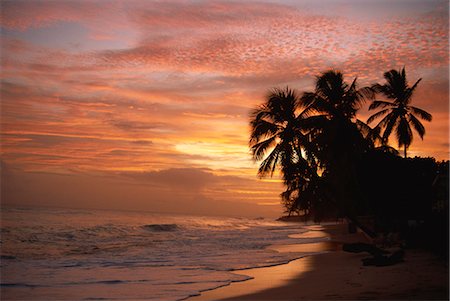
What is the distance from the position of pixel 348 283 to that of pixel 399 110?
2417 cm

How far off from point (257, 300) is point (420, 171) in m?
24.5

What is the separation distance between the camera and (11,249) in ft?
70.2

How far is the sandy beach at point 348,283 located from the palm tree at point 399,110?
730 inches

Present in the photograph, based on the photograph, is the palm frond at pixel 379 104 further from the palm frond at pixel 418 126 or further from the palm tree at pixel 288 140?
the palm tree at pixel 288 140

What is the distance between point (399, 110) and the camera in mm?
31312

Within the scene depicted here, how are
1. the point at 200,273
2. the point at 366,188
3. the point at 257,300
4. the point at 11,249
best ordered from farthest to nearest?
the point at 366,188, the point at 11,249, the point at 200,273, the point at 257,300

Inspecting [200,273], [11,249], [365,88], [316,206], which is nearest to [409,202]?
[316,206]

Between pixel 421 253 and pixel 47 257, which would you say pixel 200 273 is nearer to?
pixel 421 253

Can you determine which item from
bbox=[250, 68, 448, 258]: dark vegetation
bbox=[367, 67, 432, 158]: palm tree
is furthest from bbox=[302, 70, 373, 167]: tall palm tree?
bbox=[367, 67, 432, 158]: palm tree

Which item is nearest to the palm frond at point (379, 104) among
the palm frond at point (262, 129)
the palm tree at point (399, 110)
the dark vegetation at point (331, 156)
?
the palm tree at point (399, 110)

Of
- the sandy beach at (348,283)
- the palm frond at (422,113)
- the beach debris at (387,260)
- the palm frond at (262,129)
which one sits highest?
the palm frond at (422,113)

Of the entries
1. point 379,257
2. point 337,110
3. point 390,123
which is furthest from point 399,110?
point 379,257

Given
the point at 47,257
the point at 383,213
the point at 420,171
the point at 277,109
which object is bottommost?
the point at 47,257

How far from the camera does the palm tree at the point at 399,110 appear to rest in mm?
30906
